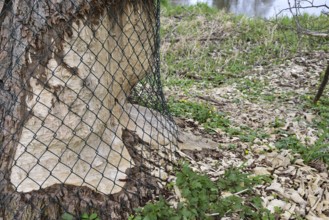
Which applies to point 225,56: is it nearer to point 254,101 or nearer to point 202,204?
point 254,101

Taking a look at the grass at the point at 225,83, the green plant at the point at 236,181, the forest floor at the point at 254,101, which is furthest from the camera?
the forest floor at the point at 254,101

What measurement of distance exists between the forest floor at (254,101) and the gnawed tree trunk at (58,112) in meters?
0.73

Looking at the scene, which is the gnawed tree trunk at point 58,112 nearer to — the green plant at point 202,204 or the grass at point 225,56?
the green plant at point 202,204

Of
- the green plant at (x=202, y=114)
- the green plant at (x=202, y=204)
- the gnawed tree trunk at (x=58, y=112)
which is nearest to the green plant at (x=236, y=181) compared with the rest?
the green plant at (x=202, y=204)

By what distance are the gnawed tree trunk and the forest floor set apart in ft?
2.39

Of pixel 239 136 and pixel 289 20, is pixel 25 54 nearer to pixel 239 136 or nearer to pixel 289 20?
pixel 239 136

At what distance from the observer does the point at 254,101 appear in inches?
159

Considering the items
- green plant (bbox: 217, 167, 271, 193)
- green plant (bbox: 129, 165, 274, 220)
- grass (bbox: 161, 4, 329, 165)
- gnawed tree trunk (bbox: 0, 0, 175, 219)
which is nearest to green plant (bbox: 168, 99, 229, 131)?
grass (bbox: 161, 4, 329, 165)

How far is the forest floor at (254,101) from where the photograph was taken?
2393 millimetres

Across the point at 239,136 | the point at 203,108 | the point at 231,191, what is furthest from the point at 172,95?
the point at 231,191

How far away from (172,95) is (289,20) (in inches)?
159

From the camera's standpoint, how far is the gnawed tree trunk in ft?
6.07

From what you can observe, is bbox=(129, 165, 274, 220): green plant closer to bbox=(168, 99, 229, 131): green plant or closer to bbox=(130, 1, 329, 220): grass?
bbox=(130, 1, 329, 220): grass

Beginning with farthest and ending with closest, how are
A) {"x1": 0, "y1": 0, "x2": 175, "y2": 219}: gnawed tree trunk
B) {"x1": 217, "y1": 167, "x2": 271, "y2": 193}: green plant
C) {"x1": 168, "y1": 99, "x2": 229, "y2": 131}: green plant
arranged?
{"x1": 168, "y1": 99, "x2": 229, "y2": 131}: green plant < {"x1": 217, "y1": 167, "x2": 271, "y2": 193}: green plant < {"x1": 0, "y1": 0, "x2": 175, "y2": 219}: gnawed tree trunk
